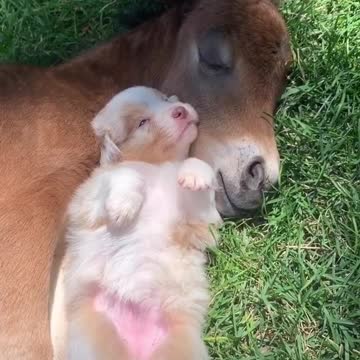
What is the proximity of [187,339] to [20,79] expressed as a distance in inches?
53.4

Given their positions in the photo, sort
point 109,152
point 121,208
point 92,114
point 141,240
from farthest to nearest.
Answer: point 92,114 → point 109,152 → point 141,240 → point 121,208

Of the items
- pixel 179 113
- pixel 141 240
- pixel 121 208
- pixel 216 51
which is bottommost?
pixel 141 240

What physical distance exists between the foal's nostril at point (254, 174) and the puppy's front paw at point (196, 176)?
218 millimetres

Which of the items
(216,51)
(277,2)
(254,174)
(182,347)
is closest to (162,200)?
(254,174)

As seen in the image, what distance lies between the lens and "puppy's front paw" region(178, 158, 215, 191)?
11.1 feet

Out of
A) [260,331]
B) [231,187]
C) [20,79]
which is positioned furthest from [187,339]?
[20,79]

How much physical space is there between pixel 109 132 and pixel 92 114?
17cm

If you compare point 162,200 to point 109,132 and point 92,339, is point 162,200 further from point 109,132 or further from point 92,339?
point 92,339

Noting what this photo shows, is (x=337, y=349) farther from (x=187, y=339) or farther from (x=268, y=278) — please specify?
(x=187, y=339)

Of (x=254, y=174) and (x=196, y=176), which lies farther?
(x=254, y=174)

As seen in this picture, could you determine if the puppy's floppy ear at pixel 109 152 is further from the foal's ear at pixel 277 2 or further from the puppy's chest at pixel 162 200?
the foal's ear at pixel 277 2

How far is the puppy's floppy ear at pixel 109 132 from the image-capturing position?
3.55 meters

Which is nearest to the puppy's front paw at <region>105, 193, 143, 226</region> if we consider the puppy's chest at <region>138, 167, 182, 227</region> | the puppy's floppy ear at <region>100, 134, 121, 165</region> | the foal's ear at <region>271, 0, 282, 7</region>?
the puppy's chest at <region>138, 167, 182, 227</region>

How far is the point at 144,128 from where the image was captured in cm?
359
